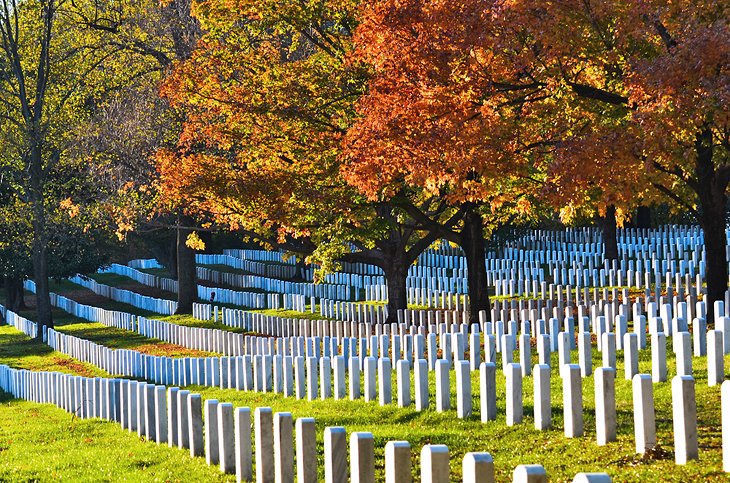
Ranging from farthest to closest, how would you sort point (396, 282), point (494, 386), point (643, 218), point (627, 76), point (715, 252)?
point (643, 218) → point (396, 282) → point (715, 252) → point (627, 76) → point (494, 386)

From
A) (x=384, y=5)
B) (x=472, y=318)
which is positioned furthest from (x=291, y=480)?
(x=472, y=318)

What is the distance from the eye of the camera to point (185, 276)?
38844 millimetres

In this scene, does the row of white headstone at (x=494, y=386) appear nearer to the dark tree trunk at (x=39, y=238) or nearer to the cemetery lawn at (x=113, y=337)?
the cemetery lawn at (x=113, y=337)

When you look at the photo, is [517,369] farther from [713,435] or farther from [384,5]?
[384,5]

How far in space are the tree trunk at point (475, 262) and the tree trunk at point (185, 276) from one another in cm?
1622

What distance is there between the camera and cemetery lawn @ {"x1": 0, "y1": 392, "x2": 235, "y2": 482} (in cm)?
960

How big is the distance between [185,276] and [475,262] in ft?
58.4

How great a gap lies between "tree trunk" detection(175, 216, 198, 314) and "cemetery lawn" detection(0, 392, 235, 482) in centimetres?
2282

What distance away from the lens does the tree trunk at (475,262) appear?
75.8ft

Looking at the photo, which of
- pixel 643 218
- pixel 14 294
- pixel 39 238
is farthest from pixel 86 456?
pixel 643 218

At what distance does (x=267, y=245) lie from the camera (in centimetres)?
2834

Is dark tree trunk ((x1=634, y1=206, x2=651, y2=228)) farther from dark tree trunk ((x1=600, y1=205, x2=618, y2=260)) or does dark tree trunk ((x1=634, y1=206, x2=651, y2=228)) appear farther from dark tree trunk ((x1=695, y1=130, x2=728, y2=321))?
dark tree trunk ((x1=695, y1=130, x2=728, y2=321))

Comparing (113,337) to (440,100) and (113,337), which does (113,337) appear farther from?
(440,100)

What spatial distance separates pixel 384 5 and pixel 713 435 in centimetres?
914
